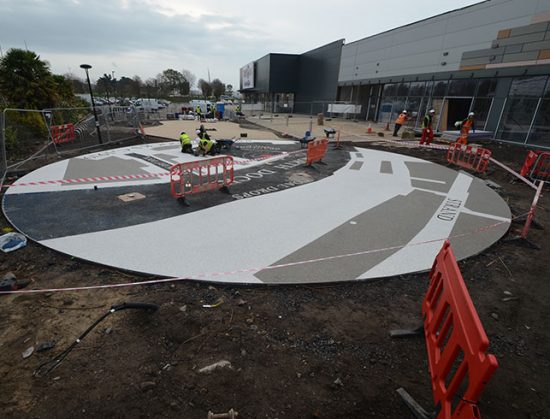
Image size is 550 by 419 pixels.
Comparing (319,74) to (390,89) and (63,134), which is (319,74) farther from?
(63,134)

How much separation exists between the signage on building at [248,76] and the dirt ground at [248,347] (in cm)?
5925

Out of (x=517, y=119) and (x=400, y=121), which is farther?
(x=400, y=121)

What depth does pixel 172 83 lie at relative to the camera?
100 metres

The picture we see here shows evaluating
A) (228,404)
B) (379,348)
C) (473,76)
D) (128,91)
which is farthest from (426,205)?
A: (128,91)

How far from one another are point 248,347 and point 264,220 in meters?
3.76

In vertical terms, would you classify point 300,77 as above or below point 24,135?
above

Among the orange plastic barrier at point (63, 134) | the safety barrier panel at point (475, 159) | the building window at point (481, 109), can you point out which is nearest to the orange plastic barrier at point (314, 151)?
the safety barrier panel at point (475, 159)

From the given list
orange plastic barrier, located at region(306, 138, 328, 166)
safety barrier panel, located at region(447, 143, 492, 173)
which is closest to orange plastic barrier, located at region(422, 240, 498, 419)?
orange plastic barrier, located at region(306, 138, 328, 166)

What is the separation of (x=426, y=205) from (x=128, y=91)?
91.4m

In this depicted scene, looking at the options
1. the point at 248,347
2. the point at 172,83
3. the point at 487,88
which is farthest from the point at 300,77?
the point at 172,83

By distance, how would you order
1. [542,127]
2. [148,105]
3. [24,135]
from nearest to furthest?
1. [24,135]
2. [542,127]
3. [148,105]

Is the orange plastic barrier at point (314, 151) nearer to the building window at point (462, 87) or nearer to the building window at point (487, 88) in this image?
the building window at point (487, 88)

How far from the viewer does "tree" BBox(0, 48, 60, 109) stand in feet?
56.1

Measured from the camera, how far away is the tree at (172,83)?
321ft
